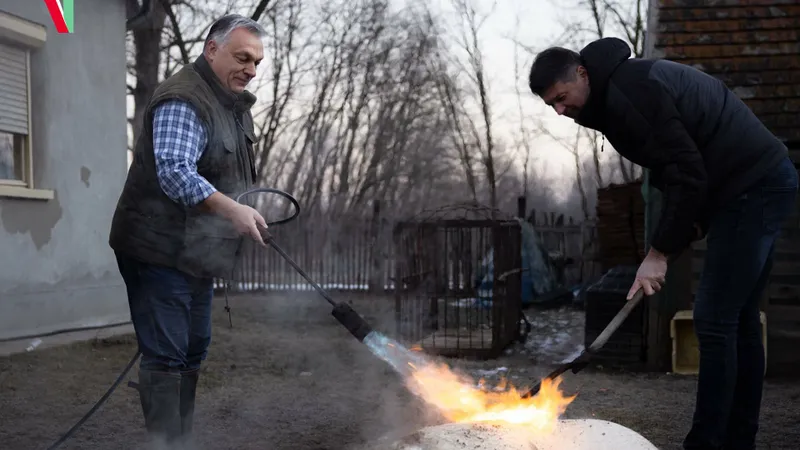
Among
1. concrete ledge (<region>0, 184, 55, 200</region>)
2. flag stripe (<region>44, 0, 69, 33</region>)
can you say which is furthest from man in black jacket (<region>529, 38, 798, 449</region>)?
flag stripe (<region>44, 0, 69, 33</region>)

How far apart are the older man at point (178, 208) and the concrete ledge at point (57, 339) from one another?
155 inches

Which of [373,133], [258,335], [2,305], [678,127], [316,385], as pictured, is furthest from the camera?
[373,133]

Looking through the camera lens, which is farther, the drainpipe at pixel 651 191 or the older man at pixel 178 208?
the drainpipe at pixel 651 191

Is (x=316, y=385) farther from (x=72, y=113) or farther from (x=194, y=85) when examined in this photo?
(x=72, y=113)

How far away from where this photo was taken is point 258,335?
8.43 metres

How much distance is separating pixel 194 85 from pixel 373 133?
18.2m

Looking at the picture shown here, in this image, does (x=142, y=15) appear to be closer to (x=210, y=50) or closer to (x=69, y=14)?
(x=69, y=14)

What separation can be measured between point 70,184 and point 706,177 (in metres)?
6.28

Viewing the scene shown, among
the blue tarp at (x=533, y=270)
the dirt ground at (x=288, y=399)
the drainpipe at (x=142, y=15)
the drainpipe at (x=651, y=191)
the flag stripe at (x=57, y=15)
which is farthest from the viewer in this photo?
the blue tarp at (x=533, y=270)

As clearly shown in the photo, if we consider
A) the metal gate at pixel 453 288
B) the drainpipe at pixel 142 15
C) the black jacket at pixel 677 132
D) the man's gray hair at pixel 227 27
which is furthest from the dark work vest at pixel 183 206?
the drainpipe at pixel 142 15

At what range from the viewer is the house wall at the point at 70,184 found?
6520mm

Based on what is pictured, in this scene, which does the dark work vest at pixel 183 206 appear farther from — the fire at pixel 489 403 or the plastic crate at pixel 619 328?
the plastic crate at pixel 619 328

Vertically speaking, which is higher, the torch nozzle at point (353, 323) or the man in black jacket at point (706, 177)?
the man in black jacket at point (706, 177)

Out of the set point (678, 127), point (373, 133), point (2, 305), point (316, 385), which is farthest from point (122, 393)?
point (373, 133)
